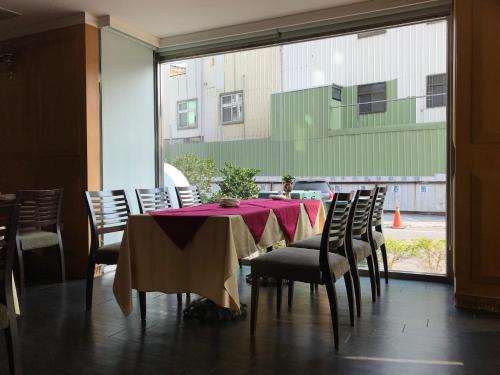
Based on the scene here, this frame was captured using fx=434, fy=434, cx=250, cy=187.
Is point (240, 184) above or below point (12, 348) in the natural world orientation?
above

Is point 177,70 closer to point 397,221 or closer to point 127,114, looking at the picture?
point 127,114

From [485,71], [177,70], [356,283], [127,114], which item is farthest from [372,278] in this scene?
[177,70]

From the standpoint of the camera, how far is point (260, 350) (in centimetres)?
250

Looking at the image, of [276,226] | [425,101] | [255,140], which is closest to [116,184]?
[255,140]

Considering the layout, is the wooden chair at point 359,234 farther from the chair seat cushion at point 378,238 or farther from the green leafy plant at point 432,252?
the green leafy plant at point 432,252

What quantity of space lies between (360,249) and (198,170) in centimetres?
259

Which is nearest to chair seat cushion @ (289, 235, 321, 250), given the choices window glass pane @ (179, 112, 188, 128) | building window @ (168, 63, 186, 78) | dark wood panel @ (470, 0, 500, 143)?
dark wood panel @ (470, 0, 500, 143)

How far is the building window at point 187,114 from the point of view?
17.5 ft

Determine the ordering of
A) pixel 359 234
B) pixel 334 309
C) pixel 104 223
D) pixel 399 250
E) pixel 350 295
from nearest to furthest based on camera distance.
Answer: pixel 334 309
pixel 350 295
pixel 359 234
pixel 104 223
pixel 399 250

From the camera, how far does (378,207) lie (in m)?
3.78

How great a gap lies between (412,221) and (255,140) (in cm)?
190

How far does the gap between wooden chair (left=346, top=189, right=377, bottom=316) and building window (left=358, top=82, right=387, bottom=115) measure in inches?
51.2

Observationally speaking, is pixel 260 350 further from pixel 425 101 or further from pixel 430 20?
pixel 430 20

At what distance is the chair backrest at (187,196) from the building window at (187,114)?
1285 millimetres
